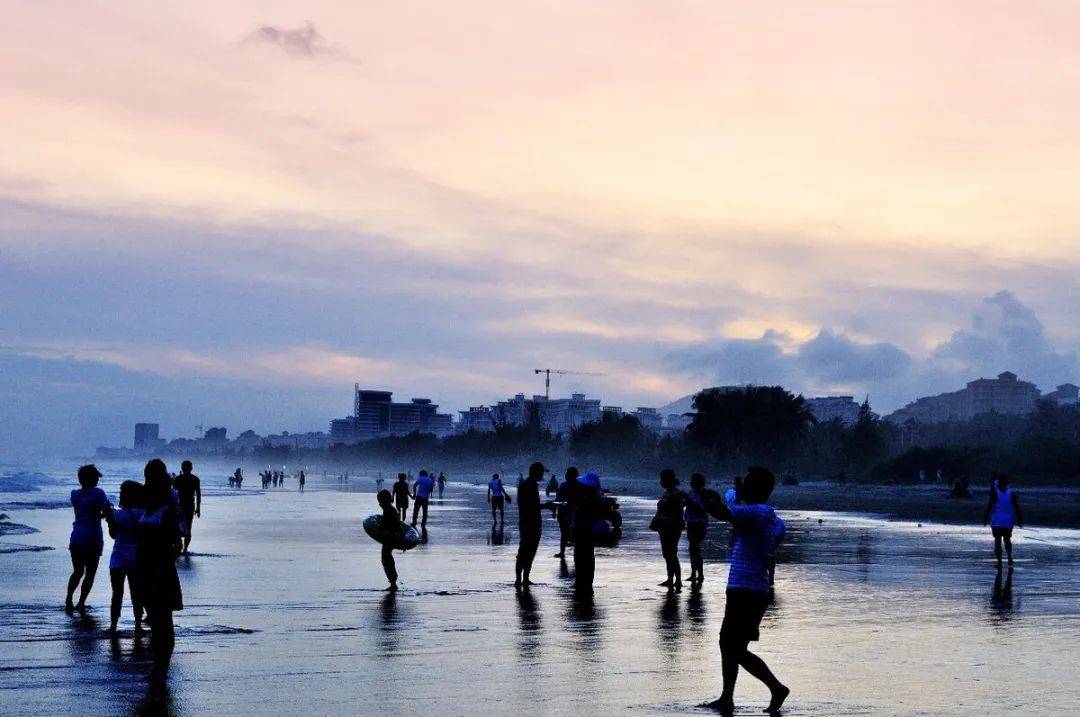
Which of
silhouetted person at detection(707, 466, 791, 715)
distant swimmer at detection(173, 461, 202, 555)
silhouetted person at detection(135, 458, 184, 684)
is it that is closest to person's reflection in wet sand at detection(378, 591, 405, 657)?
silhouetted person at detection(135, 458, 184, 684)

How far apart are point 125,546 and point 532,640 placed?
4.56m

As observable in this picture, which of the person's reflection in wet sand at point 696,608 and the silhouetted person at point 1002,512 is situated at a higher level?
the silhouetted person at point 1002,512

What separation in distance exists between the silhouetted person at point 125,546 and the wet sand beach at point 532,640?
0.47 metres

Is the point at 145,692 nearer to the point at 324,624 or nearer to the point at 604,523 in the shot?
the point at 324,624

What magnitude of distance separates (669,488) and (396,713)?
11828 mm

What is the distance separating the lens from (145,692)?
35.7 feet

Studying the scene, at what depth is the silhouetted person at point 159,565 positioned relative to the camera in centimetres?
1155

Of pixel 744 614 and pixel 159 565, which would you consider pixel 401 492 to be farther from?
pixel 744 614

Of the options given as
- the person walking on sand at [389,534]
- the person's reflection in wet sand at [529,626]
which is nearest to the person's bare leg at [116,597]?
the person's reflection in wet sand at [529,626]

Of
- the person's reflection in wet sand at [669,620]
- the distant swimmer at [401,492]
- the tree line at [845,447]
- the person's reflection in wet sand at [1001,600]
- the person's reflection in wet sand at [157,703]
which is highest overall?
the tree line at [845,447]

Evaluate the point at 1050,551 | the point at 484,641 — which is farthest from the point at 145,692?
the point at 1050,551

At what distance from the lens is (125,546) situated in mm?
15133

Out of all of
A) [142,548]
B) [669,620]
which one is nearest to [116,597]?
[142,548]

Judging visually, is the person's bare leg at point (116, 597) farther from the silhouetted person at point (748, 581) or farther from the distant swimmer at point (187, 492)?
the distant swimmer at point (187, 492)
